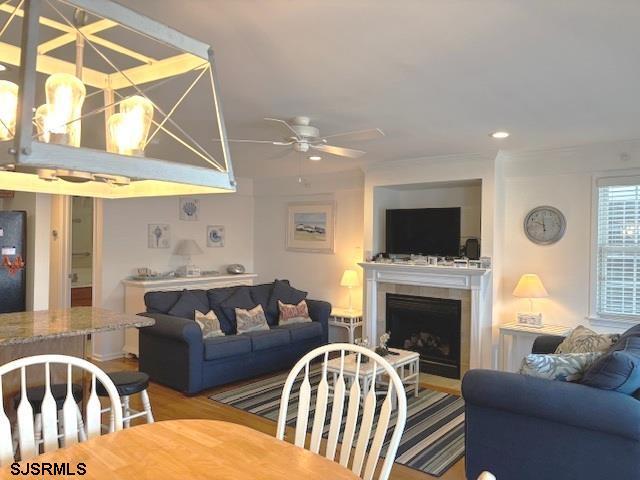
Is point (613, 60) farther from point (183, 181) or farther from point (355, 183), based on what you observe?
point (355, 183)

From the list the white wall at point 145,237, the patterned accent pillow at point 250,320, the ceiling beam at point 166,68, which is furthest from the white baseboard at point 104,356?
the ceiling beam at point 166,68

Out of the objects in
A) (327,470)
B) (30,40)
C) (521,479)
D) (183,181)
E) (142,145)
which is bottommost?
(521,479)

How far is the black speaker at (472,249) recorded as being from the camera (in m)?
5.23

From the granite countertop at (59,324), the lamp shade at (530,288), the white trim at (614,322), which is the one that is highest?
the lamp shade at (530,288)

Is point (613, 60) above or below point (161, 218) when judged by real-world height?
above

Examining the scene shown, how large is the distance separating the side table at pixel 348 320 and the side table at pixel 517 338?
175 centimetres

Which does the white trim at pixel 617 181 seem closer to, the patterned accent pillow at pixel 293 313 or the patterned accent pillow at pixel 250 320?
the patterned accent pillow at pixel 293 313

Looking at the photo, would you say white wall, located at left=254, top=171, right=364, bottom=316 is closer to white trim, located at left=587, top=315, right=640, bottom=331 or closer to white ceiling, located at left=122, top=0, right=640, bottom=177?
white ceiling, located at left=122, top=0, right=640, bottom=177

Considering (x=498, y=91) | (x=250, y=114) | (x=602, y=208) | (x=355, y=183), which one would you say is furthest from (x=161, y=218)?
(x=602, y=208)

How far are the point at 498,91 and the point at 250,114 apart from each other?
1.69 metres

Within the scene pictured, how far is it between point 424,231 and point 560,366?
9.65 feet

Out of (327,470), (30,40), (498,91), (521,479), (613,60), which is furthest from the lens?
(498,91)

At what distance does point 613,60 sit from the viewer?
7.99ft

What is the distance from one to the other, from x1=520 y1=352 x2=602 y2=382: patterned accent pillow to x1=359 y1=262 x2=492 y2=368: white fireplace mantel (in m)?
2.13
